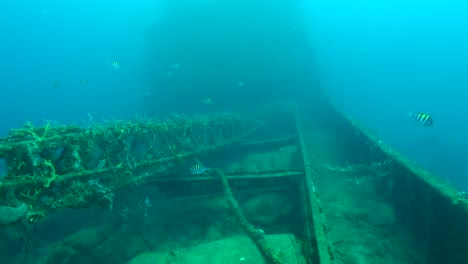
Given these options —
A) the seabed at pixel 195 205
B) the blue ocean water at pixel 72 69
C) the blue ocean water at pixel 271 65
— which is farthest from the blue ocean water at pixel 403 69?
the blue ocean water at pixel 72 69

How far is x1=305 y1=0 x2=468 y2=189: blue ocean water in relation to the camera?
3672 cm

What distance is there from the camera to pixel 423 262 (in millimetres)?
5227

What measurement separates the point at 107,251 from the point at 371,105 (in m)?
67.5

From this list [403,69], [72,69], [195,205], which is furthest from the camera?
[72,69]

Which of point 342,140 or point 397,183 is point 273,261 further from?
point 342,140

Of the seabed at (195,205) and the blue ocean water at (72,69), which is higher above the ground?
the blue ocean water at (72,69)

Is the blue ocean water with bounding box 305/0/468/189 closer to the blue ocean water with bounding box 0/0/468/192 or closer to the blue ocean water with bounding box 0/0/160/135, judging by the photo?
the blue ocean water with bounding box 0/0/468/192

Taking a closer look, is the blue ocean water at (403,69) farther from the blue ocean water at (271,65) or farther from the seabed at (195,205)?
the seabed at (195,205)

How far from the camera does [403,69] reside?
104812 millimetres

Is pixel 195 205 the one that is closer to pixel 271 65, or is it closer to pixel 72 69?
pixel 271 65

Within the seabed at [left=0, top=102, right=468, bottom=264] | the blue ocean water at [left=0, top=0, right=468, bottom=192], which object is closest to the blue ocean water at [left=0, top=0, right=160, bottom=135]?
the blue ocean water at [left=0, top=0, right=468, bottom=192]

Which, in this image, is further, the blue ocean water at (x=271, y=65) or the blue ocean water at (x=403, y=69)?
the blue ocean water at (x=403, y=69)

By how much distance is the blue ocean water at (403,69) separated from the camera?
120 ft

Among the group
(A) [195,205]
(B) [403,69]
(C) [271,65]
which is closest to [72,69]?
(B) [403,69]
